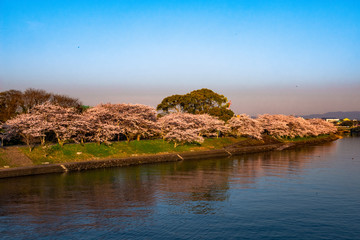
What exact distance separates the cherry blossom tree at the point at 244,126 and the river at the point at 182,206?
47.4 metres

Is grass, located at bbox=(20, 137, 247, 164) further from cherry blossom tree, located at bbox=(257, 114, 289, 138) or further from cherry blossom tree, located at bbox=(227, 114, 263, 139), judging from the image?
cherry blossom tree, located at bbox=(257, 114, 289, 138)

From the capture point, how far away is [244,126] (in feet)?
287

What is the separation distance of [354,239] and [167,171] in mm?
27852

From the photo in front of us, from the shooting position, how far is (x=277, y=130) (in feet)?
320

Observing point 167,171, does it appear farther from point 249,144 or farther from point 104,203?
point 249,144

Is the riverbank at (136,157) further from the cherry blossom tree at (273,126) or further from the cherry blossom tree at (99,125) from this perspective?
the cherry blossom tree at (273,126)

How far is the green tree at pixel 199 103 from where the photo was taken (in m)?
91.4

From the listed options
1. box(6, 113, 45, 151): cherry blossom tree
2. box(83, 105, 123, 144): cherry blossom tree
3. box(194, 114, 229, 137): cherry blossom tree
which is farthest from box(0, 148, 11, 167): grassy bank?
box(194, 114, 229, 137): cherry blossom tree

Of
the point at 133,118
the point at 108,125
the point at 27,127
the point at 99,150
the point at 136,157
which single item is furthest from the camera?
the point at 133,118

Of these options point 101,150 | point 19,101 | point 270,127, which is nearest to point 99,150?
point 101,150

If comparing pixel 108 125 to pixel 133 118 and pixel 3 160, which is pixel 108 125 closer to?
pixel 133 118

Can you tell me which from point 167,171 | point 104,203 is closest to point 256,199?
point 104,203

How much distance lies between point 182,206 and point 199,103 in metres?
A: 72.0

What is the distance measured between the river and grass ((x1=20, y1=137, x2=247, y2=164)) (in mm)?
7316
